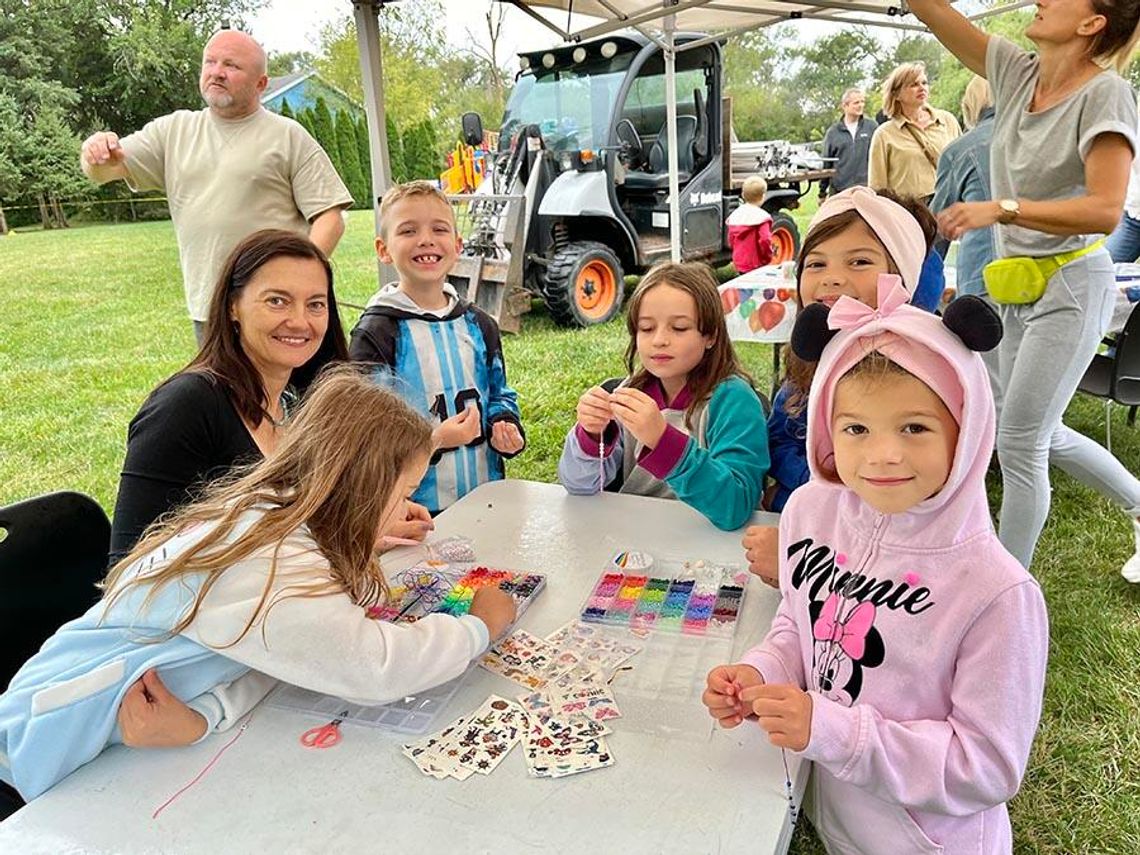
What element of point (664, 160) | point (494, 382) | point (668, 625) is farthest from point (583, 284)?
point (668, 625)

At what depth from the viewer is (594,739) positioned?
2.96ft

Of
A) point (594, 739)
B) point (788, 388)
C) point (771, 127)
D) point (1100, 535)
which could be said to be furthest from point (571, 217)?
point (771, 127)

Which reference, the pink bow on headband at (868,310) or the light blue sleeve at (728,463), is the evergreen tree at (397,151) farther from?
the pink bow on headband at (868,310)

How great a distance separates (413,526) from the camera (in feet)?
4.84

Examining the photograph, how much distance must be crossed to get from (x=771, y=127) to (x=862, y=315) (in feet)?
43.3

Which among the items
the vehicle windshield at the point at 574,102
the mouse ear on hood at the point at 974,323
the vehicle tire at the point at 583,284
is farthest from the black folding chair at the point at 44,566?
the vehicle windshield at the point at 574,102

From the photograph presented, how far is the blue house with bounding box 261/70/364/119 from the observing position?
7.38m

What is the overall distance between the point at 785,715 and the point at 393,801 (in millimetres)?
413

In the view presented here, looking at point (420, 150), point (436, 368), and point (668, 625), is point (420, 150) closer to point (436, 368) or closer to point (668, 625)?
point (436, 368)

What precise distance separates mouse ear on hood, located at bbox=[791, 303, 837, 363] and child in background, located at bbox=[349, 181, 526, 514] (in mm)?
1102

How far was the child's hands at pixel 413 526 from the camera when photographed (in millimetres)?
1455

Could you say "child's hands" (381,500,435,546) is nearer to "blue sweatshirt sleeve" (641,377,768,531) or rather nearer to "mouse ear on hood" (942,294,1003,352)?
"blue sweatshirt sleeve" (641,377,768,531)

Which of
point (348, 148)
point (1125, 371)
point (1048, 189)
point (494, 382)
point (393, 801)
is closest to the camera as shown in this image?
point (393, 801)

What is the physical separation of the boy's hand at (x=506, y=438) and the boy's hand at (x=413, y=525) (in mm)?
505
